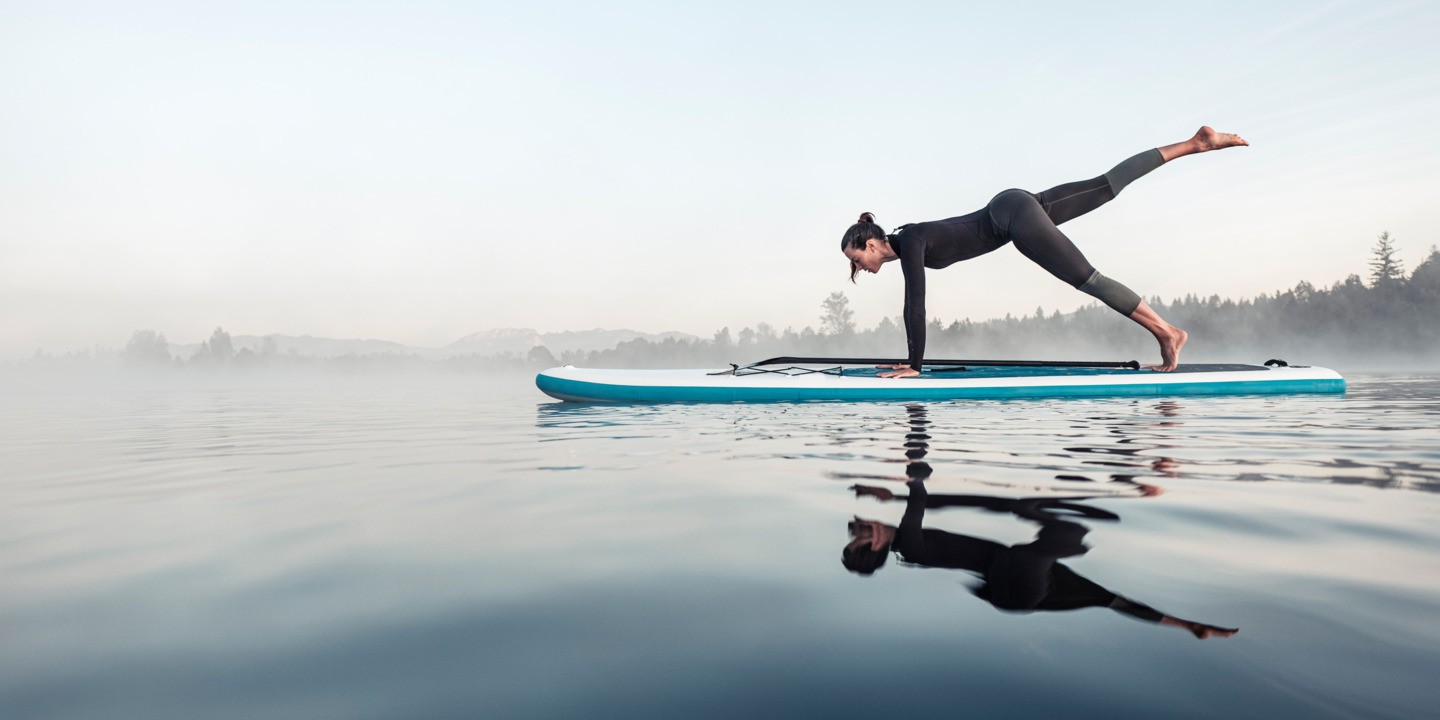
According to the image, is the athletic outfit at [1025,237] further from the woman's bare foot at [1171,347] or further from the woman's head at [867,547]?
the woman's head at [867,547]

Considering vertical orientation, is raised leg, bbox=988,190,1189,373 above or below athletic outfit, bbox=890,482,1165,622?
above

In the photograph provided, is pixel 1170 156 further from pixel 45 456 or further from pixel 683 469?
pixel 45 456

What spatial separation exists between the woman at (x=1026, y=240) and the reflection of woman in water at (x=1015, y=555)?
4357 millimetres

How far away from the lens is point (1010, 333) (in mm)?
89375

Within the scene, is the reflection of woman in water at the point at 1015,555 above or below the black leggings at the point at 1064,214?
below

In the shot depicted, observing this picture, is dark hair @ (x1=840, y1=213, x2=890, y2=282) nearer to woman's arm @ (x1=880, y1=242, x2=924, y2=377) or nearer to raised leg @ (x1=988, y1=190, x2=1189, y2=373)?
woman's arm @ (x1=880, y1=242, x2=924, y2=377)

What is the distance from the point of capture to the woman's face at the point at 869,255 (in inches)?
248

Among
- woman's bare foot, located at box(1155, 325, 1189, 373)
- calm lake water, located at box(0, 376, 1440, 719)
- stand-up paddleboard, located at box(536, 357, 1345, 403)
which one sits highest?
woman's bare foot, located at box(1155, 325, 1189, 373)

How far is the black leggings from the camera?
5.88 metres

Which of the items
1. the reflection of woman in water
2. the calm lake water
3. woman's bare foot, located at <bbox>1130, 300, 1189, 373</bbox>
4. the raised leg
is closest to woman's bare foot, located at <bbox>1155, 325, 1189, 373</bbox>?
woman's bare foot, located at <bbox>1130, 300, 1189, 373</bbox>

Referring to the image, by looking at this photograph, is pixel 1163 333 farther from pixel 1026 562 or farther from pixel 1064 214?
pixel 1026 562

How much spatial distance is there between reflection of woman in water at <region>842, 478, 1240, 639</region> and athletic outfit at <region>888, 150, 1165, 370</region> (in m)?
4.20

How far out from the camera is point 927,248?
636cm

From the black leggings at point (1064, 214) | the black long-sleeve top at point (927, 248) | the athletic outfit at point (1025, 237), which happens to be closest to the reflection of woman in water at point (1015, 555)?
the athletic outfit at point (1025, 237)
